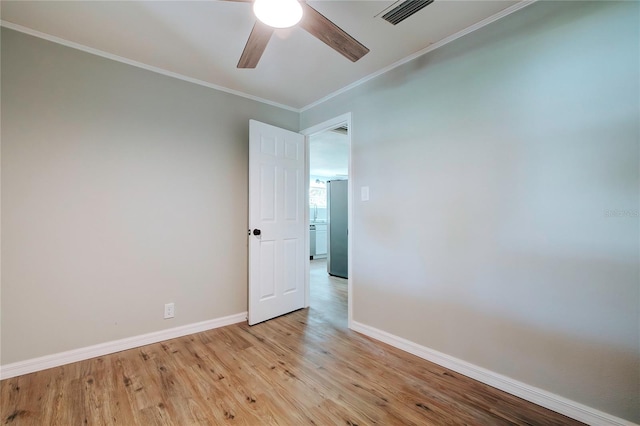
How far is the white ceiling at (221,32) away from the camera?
1.69m

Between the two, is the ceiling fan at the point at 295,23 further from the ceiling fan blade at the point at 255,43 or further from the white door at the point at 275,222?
the white door at the point at 275,222

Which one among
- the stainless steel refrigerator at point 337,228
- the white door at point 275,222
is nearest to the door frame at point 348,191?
the white door at point 275,222

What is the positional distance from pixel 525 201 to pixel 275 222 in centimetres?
218

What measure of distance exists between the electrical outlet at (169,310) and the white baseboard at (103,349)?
0.40 feet

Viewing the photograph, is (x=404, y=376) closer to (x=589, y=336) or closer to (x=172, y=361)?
(x=589, y=336)

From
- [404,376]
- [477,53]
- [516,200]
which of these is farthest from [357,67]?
[404,376]

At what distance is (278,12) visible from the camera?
1.34m

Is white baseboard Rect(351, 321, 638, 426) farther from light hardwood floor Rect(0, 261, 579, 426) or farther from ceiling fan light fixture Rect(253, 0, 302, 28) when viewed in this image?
ceiling fan light fixture Rect(253, 0, 302, 28)

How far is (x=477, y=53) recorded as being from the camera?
73.1 inches

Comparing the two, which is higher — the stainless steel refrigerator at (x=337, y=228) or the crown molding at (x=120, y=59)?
the crown molding at (x=120, y=59)

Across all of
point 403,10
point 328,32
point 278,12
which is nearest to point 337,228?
point 403,10

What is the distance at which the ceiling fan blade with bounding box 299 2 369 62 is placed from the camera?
4.43 feet

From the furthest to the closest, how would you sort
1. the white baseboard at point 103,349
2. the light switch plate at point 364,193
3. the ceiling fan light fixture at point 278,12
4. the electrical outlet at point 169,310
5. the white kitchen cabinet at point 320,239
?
the white kitchen cabinet at point 320,239 → the light switch plate at point 364,193 → the electrical outlet at point 169,310 → the white baseboard at point 103,349 → the ceiling fan light fixture at point 278,12

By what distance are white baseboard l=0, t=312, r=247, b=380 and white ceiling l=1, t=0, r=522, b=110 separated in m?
2.30
